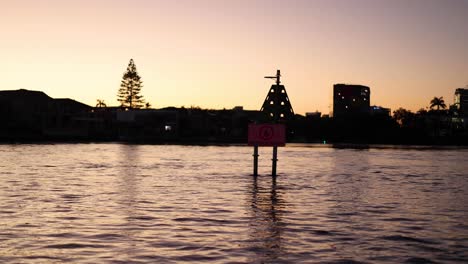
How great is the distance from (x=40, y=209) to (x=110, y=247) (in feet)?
23.5

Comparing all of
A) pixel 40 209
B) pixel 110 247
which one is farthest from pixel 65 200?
pixel 110 247

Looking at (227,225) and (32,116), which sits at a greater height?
(32,116)

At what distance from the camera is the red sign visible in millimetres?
34875

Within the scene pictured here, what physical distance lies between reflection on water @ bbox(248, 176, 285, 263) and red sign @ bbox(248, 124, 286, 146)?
28.6ft

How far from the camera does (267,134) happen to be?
3509 cm

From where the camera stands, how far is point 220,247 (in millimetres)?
12195

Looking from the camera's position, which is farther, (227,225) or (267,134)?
(267,134)

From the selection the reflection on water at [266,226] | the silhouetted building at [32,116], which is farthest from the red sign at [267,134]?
the silhouetted building at [32,116]

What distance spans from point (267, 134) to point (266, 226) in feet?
65.3

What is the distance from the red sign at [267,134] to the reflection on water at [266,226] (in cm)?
873

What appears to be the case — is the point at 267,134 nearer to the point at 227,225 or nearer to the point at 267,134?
the point at 267,134

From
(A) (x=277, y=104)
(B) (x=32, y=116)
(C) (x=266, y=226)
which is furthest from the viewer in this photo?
(B) (x=32, y=116)

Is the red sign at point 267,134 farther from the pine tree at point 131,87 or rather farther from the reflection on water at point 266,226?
the pine tree at point 131,87

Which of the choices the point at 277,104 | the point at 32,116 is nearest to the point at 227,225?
the point at 277,104
